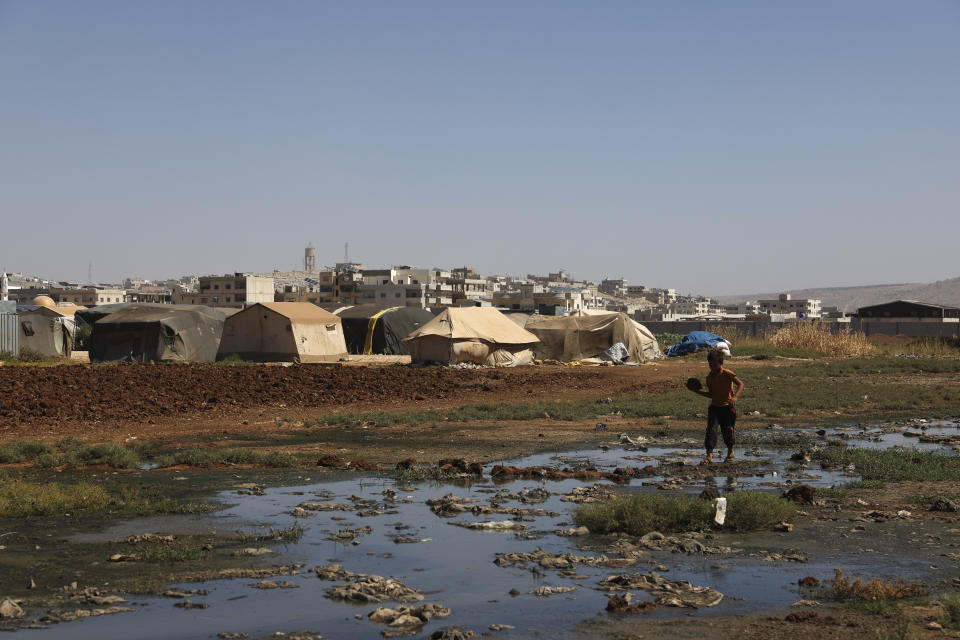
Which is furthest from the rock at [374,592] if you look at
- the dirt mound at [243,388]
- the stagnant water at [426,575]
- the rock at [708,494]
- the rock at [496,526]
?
the dirt mound at [243,388]

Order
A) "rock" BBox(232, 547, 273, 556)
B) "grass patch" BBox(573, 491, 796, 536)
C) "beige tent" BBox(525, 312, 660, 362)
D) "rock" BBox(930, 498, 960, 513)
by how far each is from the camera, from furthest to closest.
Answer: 1. "beige tent" BBox(525, 312, 660, 362)
2. "rock" BBox(930, 498, 960, 513)
3. "grass patch" BBox(573, 491, 796, 536)
4. "rock" BBox(232, 547, 273, 556)

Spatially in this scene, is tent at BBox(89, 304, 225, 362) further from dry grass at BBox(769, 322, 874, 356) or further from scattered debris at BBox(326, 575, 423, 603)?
scattered debris at BBox(326, 575, 423, 603)

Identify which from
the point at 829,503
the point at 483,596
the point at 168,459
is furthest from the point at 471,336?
the point at 483,596

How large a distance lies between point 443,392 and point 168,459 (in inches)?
501

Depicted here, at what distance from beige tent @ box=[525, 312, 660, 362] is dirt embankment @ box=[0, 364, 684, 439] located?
7.48 metres

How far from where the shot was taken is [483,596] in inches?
303

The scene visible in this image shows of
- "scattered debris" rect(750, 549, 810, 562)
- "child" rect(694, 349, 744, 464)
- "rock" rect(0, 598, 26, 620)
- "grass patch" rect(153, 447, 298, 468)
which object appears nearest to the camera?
"rock" rect(0, 598, 26, 620)

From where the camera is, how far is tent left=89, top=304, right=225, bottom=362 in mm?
38000

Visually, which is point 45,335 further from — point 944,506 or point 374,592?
point 944,506

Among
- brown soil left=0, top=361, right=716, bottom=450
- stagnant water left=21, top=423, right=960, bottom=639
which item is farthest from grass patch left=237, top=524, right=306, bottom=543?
brown soil left=0, top=361, right=716, bottom=450

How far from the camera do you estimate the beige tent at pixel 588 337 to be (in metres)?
41.9

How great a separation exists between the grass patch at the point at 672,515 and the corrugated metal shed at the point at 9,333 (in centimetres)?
3646

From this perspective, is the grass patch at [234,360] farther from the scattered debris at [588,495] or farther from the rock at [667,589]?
the rock at [667,589]

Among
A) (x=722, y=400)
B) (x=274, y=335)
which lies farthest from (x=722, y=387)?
(x=274, y=335)
